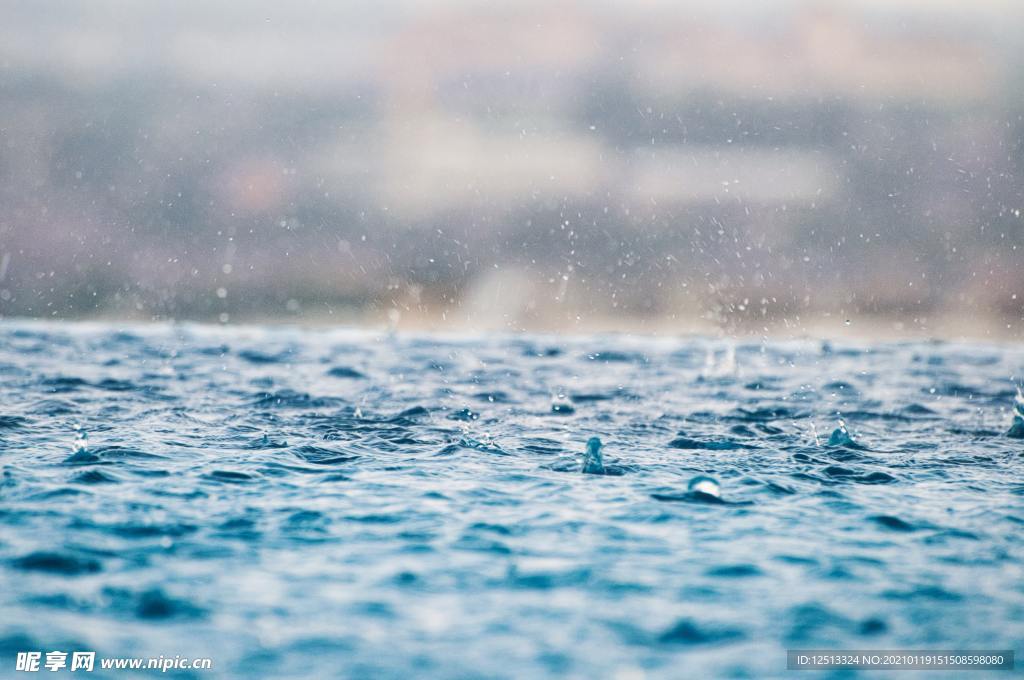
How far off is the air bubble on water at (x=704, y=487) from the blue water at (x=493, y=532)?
70 millimetres

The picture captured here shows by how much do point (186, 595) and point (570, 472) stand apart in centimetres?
677

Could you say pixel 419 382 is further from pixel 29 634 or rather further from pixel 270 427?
pixel 29 634

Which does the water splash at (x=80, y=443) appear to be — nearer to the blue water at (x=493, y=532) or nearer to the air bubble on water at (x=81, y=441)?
the air bubble on water at (x=81, y=441)

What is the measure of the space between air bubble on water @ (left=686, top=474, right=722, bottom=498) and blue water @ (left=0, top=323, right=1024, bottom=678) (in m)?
0.07

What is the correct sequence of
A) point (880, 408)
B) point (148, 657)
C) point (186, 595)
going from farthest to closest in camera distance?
point (880, 408)
point (186, 595)
point (148, 657)

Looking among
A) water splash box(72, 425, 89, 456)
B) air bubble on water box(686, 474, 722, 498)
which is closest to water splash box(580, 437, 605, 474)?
air bubble on water box(686, 474, 722, 498)

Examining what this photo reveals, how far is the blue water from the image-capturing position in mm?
7371

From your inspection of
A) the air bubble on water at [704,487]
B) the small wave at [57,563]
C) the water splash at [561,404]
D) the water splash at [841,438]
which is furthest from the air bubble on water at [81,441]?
the water splash at [841,438]

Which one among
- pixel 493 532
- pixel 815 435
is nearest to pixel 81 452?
pixel 493 532

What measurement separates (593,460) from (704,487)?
2105 mm

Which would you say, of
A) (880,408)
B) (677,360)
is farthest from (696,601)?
(677,360)

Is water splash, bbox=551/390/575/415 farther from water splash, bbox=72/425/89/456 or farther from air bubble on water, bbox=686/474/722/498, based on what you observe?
water splash, bbox=72/425/89/456

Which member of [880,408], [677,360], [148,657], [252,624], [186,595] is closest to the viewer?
[148,657]

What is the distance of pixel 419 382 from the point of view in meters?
27.4
